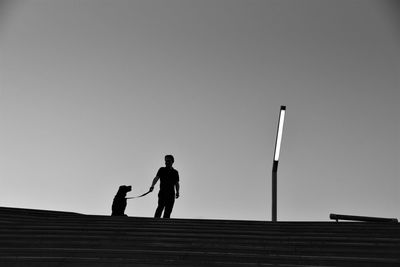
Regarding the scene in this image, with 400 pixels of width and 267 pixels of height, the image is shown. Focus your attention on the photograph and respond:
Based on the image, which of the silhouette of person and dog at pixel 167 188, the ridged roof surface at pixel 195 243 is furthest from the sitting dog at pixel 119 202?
the ridged roof surface at pixel 195 243

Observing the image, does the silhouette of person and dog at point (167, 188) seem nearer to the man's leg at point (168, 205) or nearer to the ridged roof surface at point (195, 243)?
the man's leg at point (168, 205)

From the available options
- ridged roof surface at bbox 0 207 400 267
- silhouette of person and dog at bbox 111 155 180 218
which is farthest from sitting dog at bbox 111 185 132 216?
ridged roof surface at bbox 0 207 400 267

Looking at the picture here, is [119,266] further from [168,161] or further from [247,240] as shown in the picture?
[168,161]

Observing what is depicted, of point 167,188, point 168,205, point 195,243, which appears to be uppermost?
point 167,188

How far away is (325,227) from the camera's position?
20.9ft

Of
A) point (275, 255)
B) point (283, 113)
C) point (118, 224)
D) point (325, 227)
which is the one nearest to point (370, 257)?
point (275, 255)

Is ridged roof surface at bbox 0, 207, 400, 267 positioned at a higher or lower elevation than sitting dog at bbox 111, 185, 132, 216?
lower

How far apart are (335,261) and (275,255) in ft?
1.59

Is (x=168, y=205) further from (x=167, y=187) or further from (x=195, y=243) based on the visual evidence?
(x=195, y=243)

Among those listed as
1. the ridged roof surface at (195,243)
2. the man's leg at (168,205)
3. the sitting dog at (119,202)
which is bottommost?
the ridged roof surface at (195,243)

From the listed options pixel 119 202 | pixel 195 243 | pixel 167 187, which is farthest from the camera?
pixel 119 202

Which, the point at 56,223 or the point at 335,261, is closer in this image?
the point at 335,261

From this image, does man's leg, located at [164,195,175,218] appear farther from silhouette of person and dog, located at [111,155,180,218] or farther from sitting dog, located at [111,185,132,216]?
sitting dog, located at [111,185,132,216]

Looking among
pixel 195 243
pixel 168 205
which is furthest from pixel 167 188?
pixel 195 243
